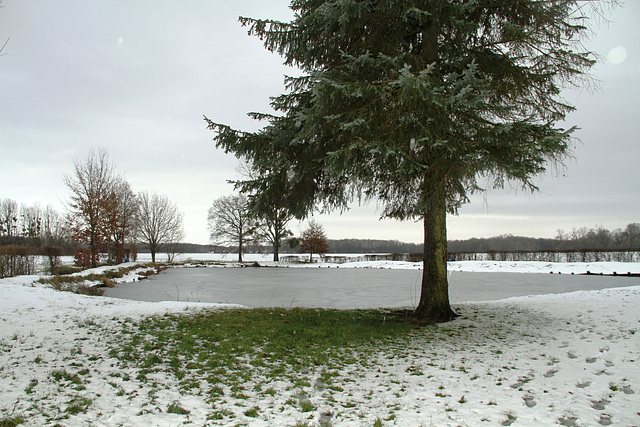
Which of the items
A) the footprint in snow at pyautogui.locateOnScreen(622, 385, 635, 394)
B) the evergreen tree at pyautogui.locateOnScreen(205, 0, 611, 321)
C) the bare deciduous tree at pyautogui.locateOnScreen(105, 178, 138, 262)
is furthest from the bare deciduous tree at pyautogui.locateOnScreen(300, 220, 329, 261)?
the footprint in snow at pyautogui.locateOnScreen(622, 385, 635, 394)

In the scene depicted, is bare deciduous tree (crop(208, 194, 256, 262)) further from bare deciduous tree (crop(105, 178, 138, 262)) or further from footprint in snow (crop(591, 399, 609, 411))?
footprint in snow (crop(591, 399, 609, 411))

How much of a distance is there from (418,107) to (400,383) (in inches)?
147

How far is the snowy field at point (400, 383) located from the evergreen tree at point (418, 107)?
89.4 inches

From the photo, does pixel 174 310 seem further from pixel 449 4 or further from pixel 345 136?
pixel 449 4

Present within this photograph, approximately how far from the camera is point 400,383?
4004mm

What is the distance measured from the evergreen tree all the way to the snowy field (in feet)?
7.45

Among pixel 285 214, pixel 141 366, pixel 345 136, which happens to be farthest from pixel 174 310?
pixel 345 136

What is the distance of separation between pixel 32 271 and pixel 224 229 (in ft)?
76.8

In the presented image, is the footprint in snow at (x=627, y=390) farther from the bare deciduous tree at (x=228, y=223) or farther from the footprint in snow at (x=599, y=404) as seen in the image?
the bare deciduous tree at (x=228, y=223)

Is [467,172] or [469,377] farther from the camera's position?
[467,172]

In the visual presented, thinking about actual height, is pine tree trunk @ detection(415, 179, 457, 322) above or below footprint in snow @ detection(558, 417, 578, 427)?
above

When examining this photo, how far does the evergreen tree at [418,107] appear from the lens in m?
5.28

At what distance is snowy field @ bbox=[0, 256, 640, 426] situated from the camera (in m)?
3.14

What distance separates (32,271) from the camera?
19.1 metres
